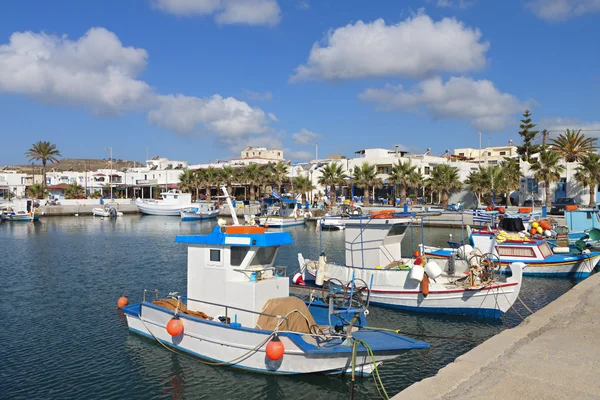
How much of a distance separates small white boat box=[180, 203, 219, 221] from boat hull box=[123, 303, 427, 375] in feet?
199

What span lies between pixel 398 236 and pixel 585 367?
12.8 m

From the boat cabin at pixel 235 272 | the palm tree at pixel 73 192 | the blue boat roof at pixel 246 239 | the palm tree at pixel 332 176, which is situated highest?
the palm tree at pixel 332 176

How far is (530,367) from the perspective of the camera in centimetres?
1070

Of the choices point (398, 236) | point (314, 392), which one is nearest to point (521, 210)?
point (398, 236)

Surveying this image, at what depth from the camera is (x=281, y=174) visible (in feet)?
270

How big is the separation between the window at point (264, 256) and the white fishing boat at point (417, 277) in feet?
11.0

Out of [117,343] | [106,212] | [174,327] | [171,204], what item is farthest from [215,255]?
[106,212]

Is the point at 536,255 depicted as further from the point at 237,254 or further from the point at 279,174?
the point at 279,174

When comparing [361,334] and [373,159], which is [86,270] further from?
[373,159]

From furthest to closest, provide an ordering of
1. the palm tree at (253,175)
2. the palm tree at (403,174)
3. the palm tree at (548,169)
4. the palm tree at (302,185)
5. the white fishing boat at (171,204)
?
1. the palm tree at (253,175)
2. the white fishing boat at (171,204)
3. the palm tree at (302,185)
4. the palm tree at (403,174)
5. the palm tree at (548,169)

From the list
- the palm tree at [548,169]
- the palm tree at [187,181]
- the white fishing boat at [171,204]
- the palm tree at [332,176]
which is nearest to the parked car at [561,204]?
the palm tree at [548,169]

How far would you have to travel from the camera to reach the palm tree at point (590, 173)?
54594 mm

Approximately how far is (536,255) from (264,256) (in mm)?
20060

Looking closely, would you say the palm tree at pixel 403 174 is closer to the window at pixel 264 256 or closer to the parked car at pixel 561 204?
the parked car at pixel 561 204
